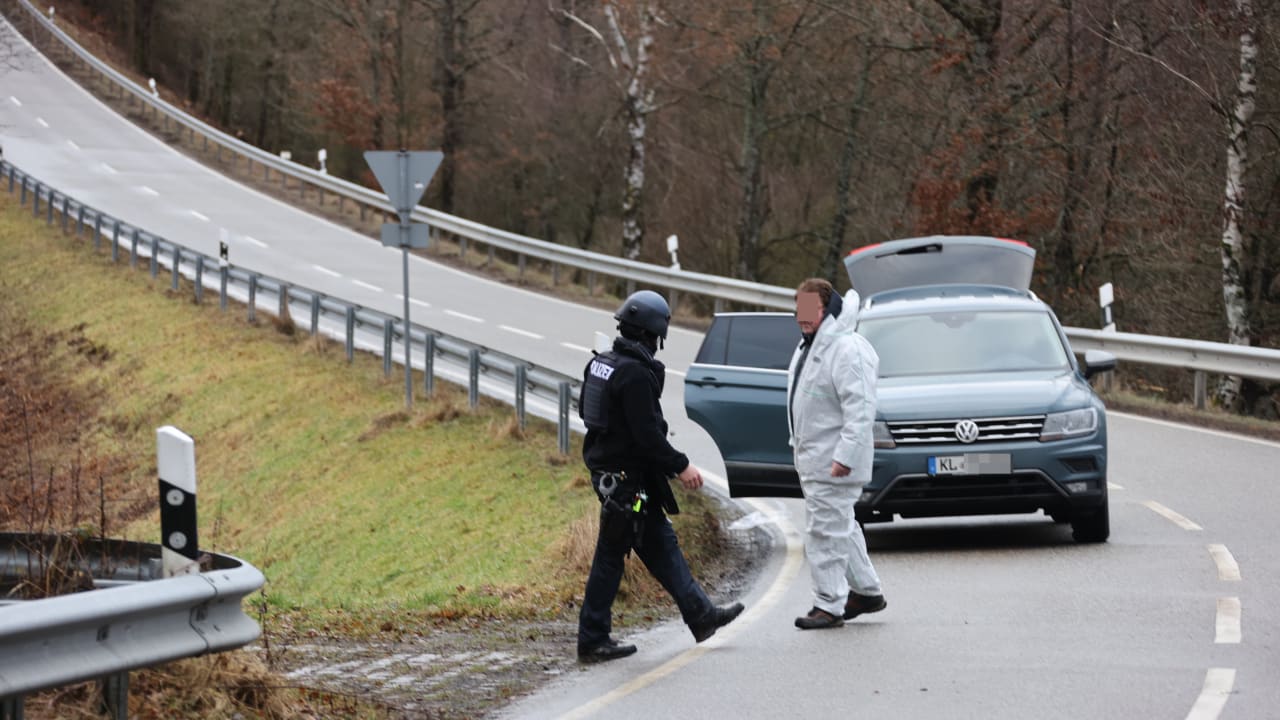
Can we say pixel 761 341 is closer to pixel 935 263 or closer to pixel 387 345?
pixel 935 263

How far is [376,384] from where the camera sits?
73.4 ft

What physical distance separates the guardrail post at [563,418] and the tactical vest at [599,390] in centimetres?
814

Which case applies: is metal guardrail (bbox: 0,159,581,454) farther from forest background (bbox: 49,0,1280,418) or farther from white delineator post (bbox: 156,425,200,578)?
white delineator post (bbox: 156,425,200,578)

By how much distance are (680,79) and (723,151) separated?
3.82m

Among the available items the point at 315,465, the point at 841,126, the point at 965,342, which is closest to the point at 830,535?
the point at 965,342

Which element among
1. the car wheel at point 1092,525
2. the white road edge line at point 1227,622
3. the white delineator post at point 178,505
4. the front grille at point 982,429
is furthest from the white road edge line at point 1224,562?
the white delineator post at point 178,505

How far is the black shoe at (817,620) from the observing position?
937cm

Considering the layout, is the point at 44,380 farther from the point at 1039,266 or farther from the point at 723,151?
the point at 723,151

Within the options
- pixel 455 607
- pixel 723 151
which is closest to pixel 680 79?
pixel 723 151

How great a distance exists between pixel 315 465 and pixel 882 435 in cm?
964

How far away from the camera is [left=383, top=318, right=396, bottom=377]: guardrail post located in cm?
2211

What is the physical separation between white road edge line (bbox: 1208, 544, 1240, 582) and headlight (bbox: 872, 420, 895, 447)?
7.15 feet

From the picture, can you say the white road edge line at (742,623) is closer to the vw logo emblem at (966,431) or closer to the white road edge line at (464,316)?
the vw logo emblem at (966,431)

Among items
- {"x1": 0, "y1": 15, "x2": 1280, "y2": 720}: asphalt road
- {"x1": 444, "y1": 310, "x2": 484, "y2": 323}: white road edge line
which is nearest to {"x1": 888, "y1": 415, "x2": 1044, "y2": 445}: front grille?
{"x1": 0, "y1": 15, "x2": 1280, "y2": 720}: asphalt road
